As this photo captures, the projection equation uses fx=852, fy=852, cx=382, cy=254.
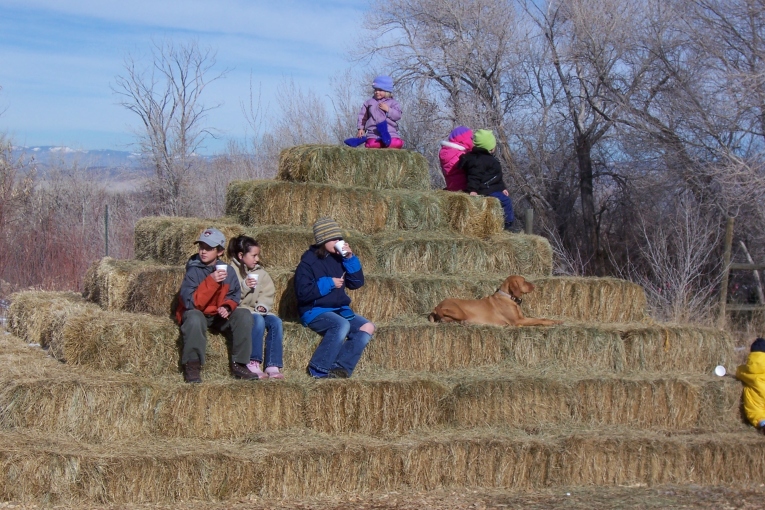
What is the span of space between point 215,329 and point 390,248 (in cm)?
260

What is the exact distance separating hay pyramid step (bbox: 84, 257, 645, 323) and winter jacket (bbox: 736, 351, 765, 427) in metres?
1.65

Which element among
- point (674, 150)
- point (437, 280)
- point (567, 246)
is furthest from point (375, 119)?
point (567, 246)

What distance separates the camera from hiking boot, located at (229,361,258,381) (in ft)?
23.5

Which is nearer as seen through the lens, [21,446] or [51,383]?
[21,446]

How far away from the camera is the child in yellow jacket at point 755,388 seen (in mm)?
7699

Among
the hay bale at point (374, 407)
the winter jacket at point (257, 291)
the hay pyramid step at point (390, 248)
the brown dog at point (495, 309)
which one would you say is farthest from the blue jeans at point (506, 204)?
the hay bale at point (374, 407)

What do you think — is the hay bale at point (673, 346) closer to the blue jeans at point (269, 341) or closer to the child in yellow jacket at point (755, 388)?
the child in yellow jacket at point (755, 388)

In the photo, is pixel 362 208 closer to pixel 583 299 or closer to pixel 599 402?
pixel 583 299

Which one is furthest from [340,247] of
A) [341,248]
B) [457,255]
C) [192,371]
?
[457,255]

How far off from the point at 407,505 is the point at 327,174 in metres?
5.32

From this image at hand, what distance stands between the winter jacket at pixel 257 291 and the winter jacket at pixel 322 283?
25cm

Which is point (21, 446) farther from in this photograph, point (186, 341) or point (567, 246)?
point (567, 246)

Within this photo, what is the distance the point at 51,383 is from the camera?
21.9 feet

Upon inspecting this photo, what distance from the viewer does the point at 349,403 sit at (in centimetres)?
696
